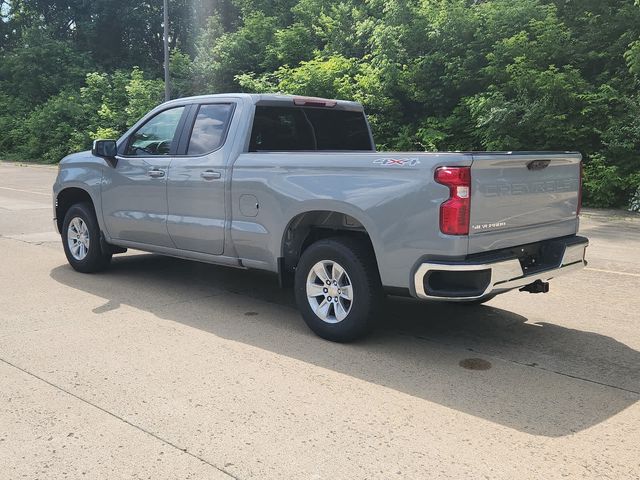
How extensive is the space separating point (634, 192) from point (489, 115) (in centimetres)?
371

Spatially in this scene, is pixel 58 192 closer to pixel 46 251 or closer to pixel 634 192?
pixel 46 251

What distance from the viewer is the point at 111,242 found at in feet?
23.3

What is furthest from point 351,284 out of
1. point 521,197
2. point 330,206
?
point 521,197

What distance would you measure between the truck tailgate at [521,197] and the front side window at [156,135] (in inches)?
129

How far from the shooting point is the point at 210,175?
5867 millimetres

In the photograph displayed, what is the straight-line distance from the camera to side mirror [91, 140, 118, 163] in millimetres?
6758

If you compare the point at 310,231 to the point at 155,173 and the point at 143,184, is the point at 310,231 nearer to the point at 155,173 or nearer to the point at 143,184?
the point at 155,173

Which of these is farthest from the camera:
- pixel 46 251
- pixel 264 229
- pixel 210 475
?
pixel 46 251

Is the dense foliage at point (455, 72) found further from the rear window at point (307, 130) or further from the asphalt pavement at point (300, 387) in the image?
the rear window at point (307, 130)

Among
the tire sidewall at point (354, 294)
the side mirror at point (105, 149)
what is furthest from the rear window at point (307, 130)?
the side mirror at point (105, 149)

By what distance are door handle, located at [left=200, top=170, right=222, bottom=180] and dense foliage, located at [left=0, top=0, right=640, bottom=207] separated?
11.0 meters

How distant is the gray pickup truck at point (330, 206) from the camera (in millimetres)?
4422

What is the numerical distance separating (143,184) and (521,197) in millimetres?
3743

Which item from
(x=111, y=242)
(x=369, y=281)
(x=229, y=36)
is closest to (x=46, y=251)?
(x=111, y=242)
